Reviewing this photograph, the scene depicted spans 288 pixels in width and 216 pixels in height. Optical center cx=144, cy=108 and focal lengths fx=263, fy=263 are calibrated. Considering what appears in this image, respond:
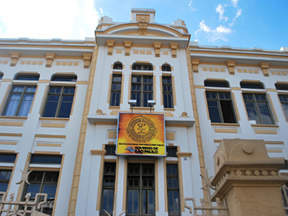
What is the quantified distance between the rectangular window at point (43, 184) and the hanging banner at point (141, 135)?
2859 millimetres

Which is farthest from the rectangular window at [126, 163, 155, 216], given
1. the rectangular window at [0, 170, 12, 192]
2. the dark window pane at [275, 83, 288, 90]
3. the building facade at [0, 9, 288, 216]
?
the dark window pane at [275, 83, 288, 90]

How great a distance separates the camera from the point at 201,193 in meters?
9.57

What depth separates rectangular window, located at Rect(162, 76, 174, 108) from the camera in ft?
39.8

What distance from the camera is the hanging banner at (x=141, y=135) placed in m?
10.1

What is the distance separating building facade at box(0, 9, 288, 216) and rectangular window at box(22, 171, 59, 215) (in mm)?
39

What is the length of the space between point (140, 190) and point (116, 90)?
15.9 ft

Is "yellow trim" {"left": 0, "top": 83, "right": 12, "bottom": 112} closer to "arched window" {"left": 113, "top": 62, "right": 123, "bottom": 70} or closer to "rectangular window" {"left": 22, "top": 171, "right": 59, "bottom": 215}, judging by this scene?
"rectangular window" {"left": 22, "top": 171, "right": 59, "bottom": 215}

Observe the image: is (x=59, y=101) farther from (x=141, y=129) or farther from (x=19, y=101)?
(x=141, y=129)

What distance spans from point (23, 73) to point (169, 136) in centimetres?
825

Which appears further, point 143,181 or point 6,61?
point 6,61

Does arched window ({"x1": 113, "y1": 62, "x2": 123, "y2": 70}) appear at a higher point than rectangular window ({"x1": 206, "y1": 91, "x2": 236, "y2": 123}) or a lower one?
higher

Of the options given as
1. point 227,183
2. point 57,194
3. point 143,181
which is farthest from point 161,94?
point 227,183

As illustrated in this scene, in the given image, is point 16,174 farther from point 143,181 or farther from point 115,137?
point 143,181

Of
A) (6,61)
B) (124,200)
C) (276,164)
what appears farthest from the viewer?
(6,61)
